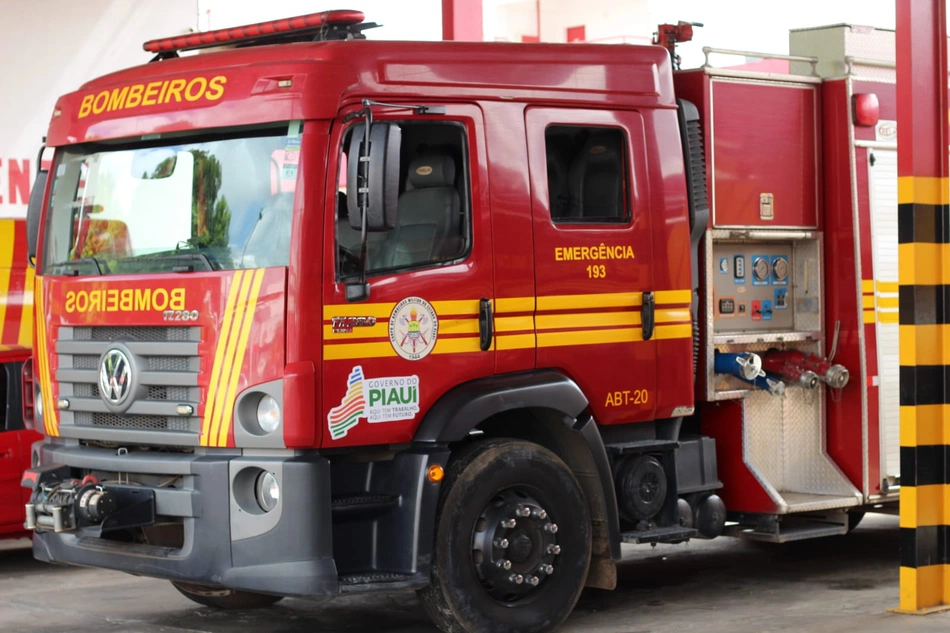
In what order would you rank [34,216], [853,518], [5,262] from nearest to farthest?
[34,216], [853,518], [5,262]

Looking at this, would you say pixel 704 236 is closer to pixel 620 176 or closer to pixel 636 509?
pixel 620 176

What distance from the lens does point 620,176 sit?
8.20 m

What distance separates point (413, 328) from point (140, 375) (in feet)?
4.56

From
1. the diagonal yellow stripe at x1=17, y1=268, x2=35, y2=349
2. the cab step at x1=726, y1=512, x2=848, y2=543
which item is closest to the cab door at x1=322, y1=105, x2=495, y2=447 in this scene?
the cab step at x1=726, y1=512, x2=848, y2=543

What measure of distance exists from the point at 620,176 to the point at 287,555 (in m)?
2.81

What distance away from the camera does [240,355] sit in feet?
23.2

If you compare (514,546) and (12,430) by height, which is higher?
(12,430)

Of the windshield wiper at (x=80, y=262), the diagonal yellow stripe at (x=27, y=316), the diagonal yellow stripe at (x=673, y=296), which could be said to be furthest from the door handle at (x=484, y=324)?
the diagonal yellow stripe at (x=27, y=316)

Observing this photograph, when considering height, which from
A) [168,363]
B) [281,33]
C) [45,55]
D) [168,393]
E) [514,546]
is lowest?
[514,546]

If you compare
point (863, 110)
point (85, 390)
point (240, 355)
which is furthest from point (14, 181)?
point (863, 110)

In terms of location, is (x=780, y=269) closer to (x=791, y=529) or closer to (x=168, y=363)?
(x=791, y=529)

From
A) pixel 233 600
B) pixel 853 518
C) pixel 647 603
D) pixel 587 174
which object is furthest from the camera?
pixel 853 518

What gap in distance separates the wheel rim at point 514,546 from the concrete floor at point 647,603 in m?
0.61

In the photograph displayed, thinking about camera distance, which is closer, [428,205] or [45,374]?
[428,205]
